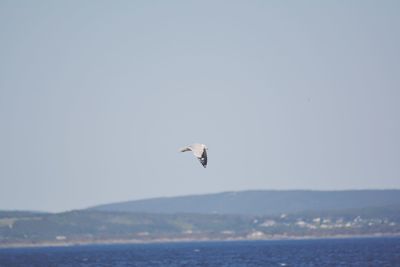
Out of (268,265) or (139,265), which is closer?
(268,265)

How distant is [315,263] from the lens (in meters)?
159

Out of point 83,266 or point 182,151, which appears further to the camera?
point 83,266

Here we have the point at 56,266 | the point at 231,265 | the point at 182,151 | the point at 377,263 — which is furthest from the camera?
the point at 56,266

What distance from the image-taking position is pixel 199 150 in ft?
163

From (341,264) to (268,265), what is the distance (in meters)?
12.6

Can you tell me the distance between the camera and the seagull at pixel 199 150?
163 feet

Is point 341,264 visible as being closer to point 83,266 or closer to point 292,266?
point 292,266

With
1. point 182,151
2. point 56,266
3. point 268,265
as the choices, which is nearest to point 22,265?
point 56,266

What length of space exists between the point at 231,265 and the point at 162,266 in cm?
1105

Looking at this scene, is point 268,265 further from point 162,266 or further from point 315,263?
point 162,266

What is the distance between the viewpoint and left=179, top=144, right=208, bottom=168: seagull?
163 feet

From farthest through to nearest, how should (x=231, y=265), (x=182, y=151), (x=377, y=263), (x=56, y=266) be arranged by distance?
(x=56, y=266) < (x=231, y=265) < (x=377, y=263) < (x=182, y=151)

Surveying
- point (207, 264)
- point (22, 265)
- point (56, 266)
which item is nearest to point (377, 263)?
point (207, 264)

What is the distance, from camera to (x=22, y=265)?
18575cm
